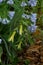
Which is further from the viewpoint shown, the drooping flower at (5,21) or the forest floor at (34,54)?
the forest floor at (34,54)

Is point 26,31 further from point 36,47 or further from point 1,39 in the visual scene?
point 36,47

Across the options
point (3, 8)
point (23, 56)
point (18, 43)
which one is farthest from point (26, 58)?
point (3, 8)

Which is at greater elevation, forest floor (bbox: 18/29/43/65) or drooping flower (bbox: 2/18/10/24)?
drooping flower (bbox: 2/18/10/24)

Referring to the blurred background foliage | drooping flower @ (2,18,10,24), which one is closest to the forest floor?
the blurred background foliage

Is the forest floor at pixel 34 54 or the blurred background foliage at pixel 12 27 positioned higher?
the blurred background foliage at pixel 12 27

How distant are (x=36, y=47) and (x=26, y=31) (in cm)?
81

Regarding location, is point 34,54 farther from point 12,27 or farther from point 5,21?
point 5,21

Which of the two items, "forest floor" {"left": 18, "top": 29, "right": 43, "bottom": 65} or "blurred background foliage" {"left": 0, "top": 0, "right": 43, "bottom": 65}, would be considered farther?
"forest floor" {"left": 18, "top": 29, "right": 43, "bottom": 65}

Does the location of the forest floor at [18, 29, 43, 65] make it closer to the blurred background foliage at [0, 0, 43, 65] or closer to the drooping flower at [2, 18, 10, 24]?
the blurred background foliage at [0, 0, 43, 65]

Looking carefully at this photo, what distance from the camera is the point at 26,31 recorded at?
7.97 ft

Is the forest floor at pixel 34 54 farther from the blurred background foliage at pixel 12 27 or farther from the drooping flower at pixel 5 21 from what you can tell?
the drooping flower at pixel 5 21

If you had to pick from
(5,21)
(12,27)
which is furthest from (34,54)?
(5,21)

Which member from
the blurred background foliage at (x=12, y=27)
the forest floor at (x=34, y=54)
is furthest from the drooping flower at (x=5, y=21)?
the forest floor at (x=34, y=54)

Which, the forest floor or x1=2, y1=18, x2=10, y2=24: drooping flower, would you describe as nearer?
x1=2, y1=18, x2=10, y2=24: drooping flower
